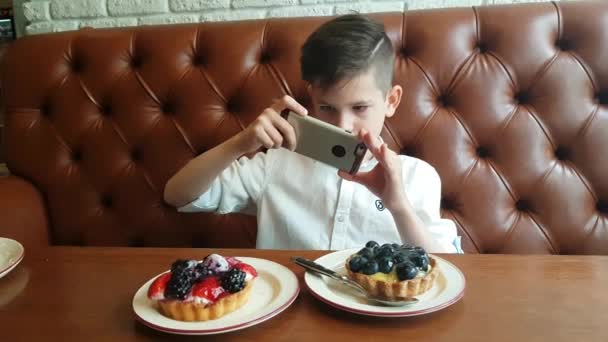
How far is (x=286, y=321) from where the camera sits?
624 mm

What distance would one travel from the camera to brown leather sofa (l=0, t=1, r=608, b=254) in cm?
118

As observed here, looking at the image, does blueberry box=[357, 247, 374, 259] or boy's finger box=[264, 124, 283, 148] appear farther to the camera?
boy's finger box=[264, 124, 283, 148]

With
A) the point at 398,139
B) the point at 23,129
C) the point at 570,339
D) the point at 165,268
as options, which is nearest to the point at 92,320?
the point at 165,268

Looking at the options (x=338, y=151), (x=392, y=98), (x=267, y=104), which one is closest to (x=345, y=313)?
(x=338, y=151)

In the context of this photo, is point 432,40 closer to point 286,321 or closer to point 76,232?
point 286,321

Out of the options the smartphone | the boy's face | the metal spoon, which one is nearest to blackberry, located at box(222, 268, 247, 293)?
the metal spoon

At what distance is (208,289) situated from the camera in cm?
61

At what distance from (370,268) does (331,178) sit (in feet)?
1.55

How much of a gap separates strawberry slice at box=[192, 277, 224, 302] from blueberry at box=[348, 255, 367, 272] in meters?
0.17

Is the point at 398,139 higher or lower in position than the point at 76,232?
higher

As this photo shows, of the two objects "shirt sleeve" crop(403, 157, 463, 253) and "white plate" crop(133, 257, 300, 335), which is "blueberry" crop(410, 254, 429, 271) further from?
"shirt sleeve" crop(403, 157, 463, 253)

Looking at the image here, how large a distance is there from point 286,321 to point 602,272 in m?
0.44

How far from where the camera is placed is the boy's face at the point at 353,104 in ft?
3.23

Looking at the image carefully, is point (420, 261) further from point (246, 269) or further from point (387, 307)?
point (246, 269)
